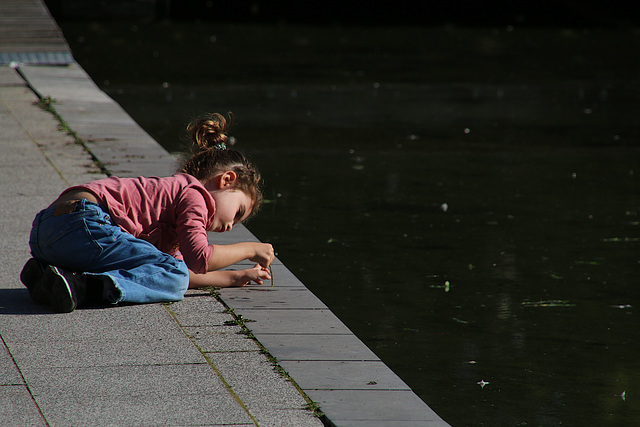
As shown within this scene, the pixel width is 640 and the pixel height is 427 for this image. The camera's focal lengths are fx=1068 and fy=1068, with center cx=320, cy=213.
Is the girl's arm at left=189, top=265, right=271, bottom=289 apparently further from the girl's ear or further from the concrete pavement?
the girl's ear

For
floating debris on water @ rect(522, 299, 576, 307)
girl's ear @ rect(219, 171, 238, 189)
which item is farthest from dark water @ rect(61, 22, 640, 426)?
girl's ear @ rect(219, 171, 238, 189)

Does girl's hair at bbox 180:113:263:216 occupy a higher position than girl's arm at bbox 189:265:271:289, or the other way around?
girl's hair at bbox 180:113:263:216

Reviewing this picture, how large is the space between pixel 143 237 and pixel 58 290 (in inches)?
22.0

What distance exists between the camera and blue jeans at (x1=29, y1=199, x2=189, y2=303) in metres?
4.32

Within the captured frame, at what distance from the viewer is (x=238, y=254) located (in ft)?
15.4

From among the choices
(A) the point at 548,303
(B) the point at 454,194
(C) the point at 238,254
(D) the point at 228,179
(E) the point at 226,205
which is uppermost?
(D) the point at 228,179

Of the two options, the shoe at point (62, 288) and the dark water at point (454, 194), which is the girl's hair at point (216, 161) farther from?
the dark water at point (454, 194)

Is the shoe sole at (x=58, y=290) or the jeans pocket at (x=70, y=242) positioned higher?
the jeans pocket at (x=70, y=242)

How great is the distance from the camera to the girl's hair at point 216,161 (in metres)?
4.63

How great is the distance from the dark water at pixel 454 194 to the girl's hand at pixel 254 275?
0.52m

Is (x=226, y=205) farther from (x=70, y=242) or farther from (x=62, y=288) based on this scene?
(x=62, y=288)

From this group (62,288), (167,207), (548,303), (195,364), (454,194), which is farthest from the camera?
(454,194)

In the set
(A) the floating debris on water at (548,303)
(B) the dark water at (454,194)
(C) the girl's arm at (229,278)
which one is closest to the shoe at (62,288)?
(C) the girl's arm at (229,278)

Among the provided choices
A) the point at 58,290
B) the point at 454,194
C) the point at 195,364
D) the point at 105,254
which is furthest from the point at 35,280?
the point at 454,194
